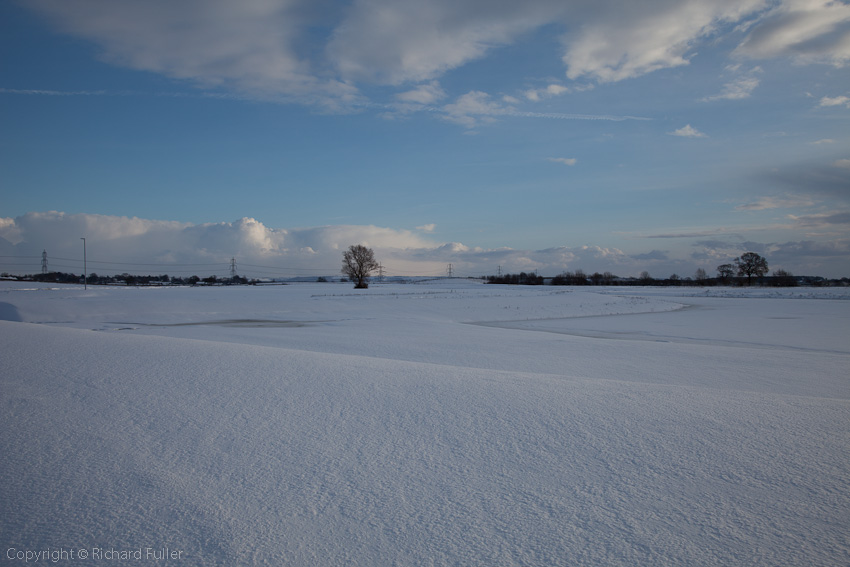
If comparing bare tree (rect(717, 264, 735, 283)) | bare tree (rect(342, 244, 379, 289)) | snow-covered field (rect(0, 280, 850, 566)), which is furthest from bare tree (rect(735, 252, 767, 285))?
snow-covered field (rect(0, 280, 850, 566))

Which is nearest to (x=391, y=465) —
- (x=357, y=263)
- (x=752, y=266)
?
(x=357, y=263)

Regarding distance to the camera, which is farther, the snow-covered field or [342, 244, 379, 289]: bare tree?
[342, 244, 379, 289]: bare tree

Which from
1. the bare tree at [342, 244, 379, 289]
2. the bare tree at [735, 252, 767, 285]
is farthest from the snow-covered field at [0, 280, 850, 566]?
the bare tree at [735, 252, 767, 285]

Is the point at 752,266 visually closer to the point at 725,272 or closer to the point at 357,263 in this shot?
the point at 725,272

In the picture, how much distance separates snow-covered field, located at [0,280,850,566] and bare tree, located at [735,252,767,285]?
118694 millimetres

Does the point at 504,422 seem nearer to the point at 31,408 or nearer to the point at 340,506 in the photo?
the point at 340,506

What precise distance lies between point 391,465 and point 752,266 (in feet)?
411

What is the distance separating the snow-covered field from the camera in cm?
280

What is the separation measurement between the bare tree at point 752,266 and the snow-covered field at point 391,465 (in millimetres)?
118694

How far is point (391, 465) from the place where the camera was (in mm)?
3680

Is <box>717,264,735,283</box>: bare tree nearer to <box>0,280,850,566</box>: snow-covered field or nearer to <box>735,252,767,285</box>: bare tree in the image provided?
<box>735,252,767,285</box>: bare tree

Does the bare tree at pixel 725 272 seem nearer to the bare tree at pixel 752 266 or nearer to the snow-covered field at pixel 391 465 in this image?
the bare tree at pixel 752 266

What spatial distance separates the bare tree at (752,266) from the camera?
10238 centimetres

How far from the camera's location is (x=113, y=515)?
3021 millimetres
